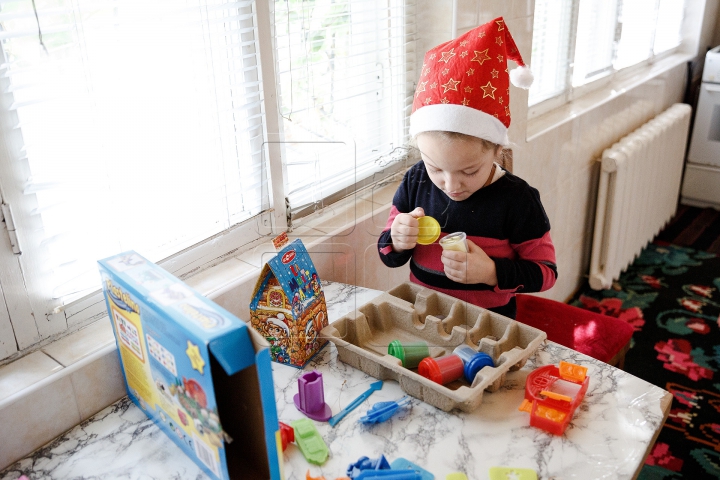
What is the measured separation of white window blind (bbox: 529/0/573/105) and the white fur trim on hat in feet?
3.55

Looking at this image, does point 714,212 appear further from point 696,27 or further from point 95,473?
point 95,473

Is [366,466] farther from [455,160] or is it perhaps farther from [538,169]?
[538,169]

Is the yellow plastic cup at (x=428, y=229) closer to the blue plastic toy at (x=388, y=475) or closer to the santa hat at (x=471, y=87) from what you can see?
the santa hat at (x=471, y=87)

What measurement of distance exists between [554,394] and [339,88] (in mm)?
821

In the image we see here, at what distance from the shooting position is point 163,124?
3.46 ft

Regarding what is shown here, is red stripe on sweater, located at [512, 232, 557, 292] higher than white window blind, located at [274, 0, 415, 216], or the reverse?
white window blind, located at [274, 0, 415, 216]

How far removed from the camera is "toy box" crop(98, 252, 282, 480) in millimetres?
667

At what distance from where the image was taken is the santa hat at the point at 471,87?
97cm

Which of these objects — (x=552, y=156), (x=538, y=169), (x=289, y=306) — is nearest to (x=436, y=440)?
(x=289, y=306)

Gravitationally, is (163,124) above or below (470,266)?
above

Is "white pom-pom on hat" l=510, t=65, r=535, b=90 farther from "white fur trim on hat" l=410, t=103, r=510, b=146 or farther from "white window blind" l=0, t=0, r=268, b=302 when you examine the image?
"white window blind" l=0, t=0, r=268, b=302

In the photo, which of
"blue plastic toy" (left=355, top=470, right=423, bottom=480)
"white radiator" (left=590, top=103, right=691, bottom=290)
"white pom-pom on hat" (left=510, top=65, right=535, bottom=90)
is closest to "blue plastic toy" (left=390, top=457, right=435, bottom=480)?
"blue plastic toy" (left=355, top=470, right=423, bottom=480)

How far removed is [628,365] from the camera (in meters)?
2.08

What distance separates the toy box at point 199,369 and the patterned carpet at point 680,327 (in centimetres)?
133
